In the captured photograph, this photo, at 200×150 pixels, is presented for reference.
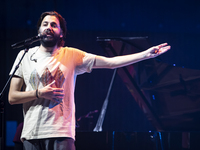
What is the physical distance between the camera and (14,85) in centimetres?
183

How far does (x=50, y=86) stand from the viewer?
5.64 feet

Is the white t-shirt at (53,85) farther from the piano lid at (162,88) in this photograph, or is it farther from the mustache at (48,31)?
the piano lid at (162,88)

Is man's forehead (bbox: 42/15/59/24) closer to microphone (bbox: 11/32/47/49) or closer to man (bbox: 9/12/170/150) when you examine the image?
man (bbox: 9/12/170/150)

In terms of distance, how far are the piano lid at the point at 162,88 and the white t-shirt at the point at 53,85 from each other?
142 centimetres

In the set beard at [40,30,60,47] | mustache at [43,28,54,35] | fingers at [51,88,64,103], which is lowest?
fingers at [51,88,64,103]

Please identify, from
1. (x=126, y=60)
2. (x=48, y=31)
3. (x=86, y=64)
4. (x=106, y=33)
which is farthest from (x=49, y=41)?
(x=106, y=33)

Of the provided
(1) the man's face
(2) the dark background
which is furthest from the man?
(2) the dark background

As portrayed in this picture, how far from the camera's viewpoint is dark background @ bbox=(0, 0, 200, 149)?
5.44 meters

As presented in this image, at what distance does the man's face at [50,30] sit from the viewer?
1.88 m

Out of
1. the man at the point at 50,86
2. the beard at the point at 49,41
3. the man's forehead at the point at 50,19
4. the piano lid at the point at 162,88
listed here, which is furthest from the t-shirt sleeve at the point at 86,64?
the piano lid at the point at 162,88

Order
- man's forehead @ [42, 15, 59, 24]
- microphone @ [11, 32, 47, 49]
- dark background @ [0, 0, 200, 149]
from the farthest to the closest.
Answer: dark background @ [0, 0, 200, 149] → man's forehead @ [42, 15, 59, 24] → microphone @ [11, 32, 47, 49]

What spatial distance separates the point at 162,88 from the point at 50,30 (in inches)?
78.1

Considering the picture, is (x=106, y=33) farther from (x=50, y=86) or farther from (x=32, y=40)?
(x=50, y=86)

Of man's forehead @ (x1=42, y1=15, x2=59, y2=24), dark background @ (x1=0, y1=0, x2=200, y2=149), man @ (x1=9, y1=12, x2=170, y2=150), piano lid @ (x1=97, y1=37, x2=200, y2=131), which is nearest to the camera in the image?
man @ (x1=9, y1=12, x2=170, y2=150)
